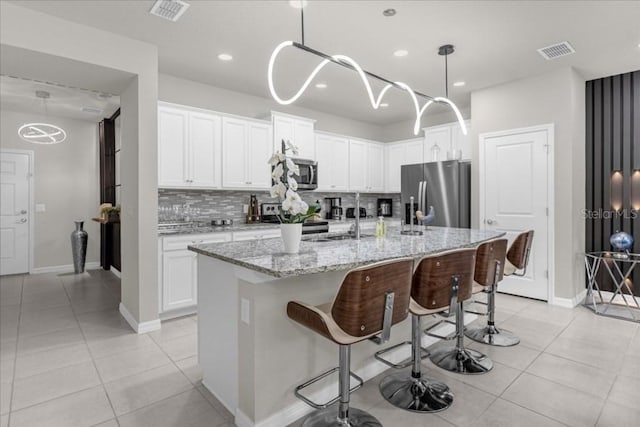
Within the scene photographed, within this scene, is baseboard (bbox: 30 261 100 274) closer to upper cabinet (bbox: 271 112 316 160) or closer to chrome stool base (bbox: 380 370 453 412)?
upper cabinet (bbox: 271 112 316 160)

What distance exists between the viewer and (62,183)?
634 centimetres

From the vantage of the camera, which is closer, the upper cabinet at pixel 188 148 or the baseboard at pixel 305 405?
the baseboard at pixel 305 405

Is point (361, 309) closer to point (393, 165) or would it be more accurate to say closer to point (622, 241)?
point (622, 241)

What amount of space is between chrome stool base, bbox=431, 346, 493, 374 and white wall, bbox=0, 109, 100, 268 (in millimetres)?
6563

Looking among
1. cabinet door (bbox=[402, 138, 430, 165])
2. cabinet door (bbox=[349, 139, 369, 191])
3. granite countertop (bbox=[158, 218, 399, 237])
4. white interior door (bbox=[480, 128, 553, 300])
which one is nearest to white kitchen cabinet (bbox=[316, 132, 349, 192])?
cabinet door (bbox=[349, 139, 369, 191])

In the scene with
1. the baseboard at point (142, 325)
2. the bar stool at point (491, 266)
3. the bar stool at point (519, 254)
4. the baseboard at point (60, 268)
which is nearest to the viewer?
the bar stool at point (491, 266)

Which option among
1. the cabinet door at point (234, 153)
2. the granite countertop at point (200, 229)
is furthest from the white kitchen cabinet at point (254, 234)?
the cabinet door at point (234, 153)

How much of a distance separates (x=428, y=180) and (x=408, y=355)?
3.05m

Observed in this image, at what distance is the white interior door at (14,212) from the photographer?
5820mm

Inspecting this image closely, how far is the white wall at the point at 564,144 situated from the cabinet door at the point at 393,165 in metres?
2.19

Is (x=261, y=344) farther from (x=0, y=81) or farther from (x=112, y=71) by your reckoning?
(x=0, y=81)

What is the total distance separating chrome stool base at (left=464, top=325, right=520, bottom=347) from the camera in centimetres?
302

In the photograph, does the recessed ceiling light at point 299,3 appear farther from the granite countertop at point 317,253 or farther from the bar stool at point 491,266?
the bar stool at point 491,266

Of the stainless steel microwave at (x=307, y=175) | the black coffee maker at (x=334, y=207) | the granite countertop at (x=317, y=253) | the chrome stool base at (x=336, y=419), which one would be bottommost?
the chrome stool base at (x=336, y=419)
